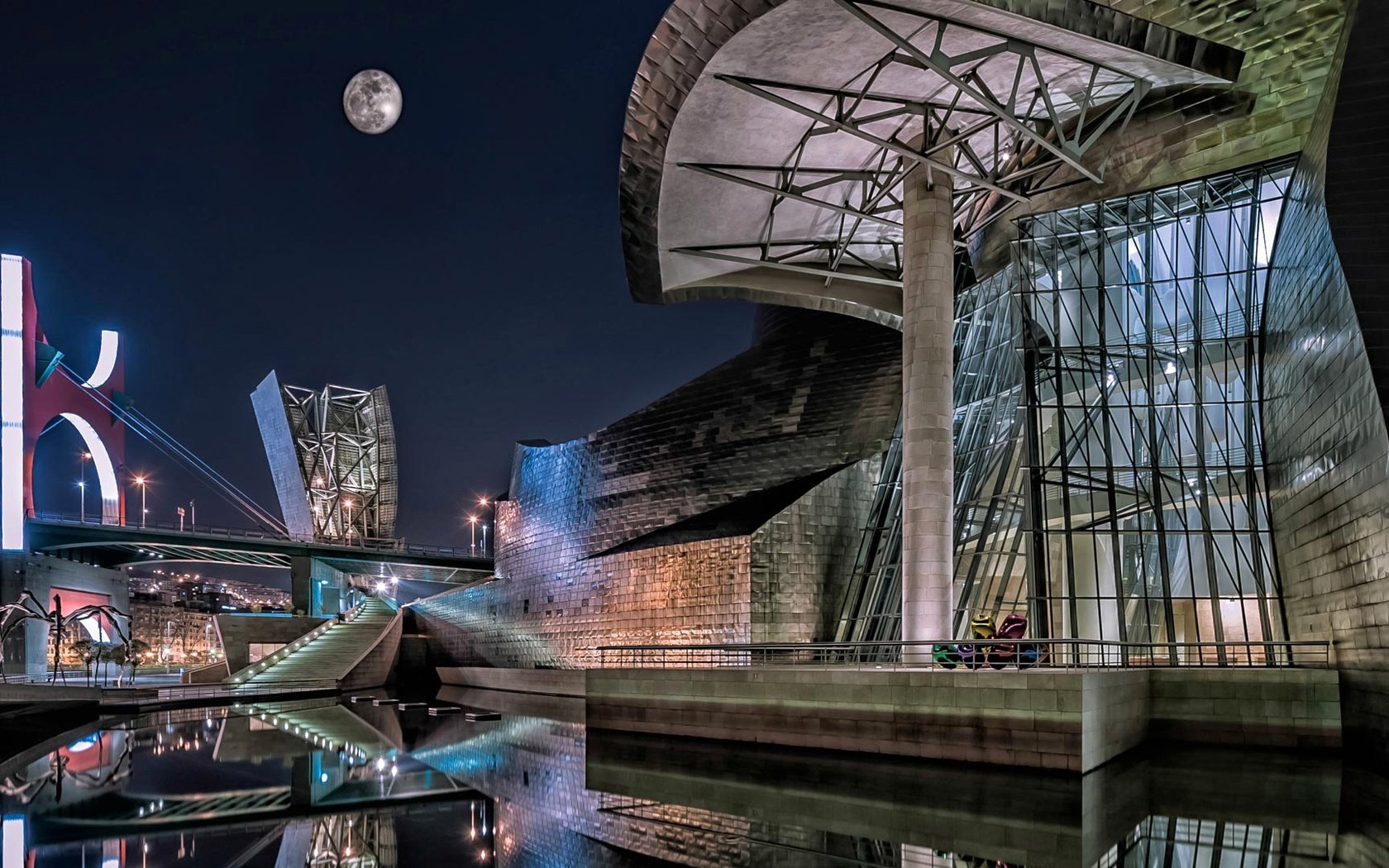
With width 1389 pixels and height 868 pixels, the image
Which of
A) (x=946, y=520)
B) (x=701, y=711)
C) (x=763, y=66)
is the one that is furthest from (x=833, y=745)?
(x=763, y=66)

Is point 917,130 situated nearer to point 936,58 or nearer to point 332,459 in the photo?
point 936,58

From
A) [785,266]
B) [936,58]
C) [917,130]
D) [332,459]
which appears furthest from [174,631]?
[936,58]

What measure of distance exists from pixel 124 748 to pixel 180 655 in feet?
188

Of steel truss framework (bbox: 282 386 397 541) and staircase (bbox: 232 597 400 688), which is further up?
steel truss framework (bbox: 282 386 397 541)

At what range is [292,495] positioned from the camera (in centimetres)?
6197

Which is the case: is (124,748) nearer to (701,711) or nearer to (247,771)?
(247,771)

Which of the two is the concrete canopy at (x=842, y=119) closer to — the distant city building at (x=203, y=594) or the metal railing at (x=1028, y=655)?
the metal railing at (x=1028, y=655)

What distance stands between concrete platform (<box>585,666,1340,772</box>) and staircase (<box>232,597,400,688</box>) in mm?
24305

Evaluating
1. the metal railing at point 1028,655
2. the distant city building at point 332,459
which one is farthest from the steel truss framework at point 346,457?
the metal railing at point 1028,655

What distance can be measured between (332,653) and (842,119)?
32.5 meters

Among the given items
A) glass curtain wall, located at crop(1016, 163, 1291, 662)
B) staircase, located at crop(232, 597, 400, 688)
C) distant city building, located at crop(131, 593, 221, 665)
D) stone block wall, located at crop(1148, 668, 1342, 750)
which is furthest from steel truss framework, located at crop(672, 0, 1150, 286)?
distant city building, located at crop(131, 593, 221, 665)

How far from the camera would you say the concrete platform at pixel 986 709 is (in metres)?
12.1

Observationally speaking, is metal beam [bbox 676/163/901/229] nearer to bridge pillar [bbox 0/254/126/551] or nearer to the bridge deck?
bridge pillar [bbox 0/254/126/551]

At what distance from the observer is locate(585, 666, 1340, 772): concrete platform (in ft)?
39.7
